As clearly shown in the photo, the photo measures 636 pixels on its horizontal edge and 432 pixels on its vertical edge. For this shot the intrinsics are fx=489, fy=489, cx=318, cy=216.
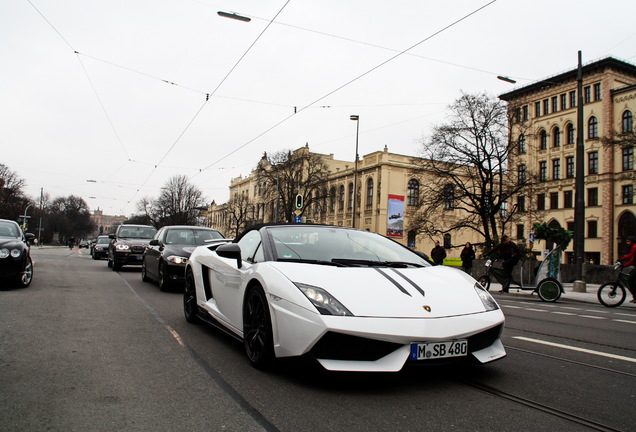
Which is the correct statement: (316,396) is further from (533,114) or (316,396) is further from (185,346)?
(533,114)

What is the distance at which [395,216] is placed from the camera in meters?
53.4

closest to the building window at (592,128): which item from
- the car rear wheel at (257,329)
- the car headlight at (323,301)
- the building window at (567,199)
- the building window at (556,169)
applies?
the building window at (556,169)

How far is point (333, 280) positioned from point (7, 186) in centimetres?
7789

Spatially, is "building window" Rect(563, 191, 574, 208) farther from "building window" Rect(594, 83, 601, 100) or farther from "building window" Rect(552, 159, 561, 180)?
"building window" Rect(594, 83, 601, 100)

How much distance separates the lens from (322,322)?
350 centimetres

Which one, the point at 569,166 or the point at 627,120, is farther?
the point at 569,166

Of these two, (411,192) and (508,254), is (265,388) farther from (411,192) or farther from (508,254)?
(411,192)

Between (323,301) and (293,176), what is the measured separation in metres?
59.2

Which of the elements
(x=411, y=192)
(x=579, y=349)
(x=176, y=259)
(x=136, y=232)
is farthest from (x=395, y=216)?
(x=579, y=349)

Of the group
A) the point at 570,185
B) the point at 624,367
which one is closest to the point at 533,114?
the point at 570,185

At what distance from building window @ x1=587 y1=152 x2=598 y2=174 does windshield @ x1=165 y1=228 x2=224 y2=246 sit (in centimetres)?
4766

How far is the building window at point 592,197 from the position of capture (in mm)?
48594

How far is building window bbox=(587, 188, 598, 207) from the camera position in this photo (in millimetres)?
48594

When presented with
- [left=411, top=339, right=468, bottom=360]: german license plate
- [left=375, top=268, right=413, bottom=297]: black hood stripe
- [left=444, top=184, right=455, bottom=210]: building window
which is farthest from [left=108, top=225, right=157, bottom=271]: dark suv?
[left=444, top=184, right=455, bottom=210]: building window
